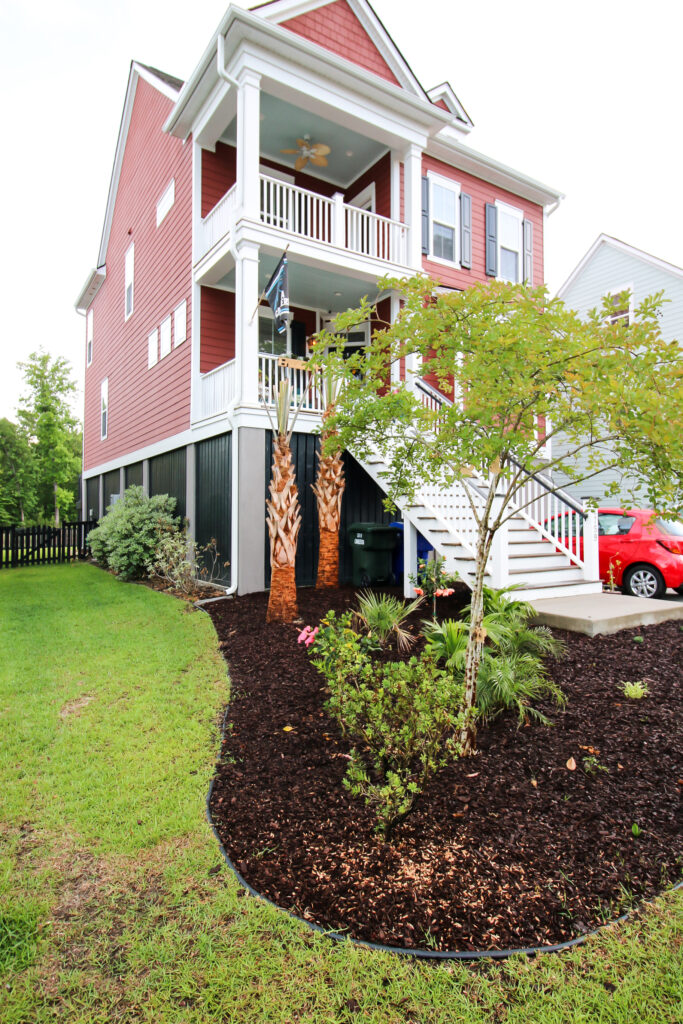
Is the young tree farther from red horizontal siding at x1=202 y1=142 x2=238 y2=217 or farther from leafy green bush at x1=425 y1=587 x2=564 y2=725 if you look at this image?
red horizontal siding at x1=202 y1=142 x2=238 y2=217

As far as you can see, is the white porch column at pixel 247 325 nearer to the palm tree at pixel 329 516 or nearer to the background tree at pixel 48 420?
the palm tree at pixel 329 516

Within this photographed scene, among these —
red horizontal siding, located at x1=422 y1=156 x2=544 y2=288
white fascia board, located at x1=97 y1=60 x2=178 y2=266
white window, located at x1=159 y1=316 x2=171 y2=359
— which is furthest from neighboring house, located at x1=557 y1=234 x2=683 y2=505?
white fascia board, located at x1=97 y1=60 x2=178 y2=266

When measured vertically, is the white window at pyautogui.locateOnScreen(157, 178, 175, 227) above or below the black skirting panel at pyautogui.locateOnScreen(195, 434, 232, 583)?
above

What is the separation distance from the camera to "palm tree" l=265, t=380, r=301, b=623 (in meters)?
6.48

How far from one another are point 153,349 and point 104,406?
250 inches

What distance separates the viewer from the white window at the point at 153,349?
1313 centimetres

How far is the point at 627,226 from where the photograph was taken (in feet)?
61.2

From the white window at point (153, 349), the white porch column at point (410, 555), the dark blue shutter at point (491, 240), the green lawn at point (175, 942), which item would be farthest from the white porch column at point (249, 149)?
the green lawn at point (175, 942)

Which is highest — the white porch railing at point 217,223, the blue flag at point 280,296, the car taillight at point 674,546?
the white porch railing at point 217,223

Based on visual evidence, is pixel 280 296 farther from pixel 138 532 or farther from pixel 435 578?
pixel 138 532

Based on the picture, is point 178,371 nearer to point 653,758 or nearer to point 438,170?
point 438,170

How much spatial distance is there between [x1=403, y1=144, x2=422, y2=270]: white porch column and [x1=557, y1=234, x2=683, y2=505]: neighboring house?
7881 millimetres

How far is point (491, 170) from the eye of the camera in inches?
500

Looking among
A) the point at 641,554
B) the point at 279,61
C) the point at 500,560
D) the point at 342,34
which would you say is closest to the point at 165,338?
the point at 279,61
